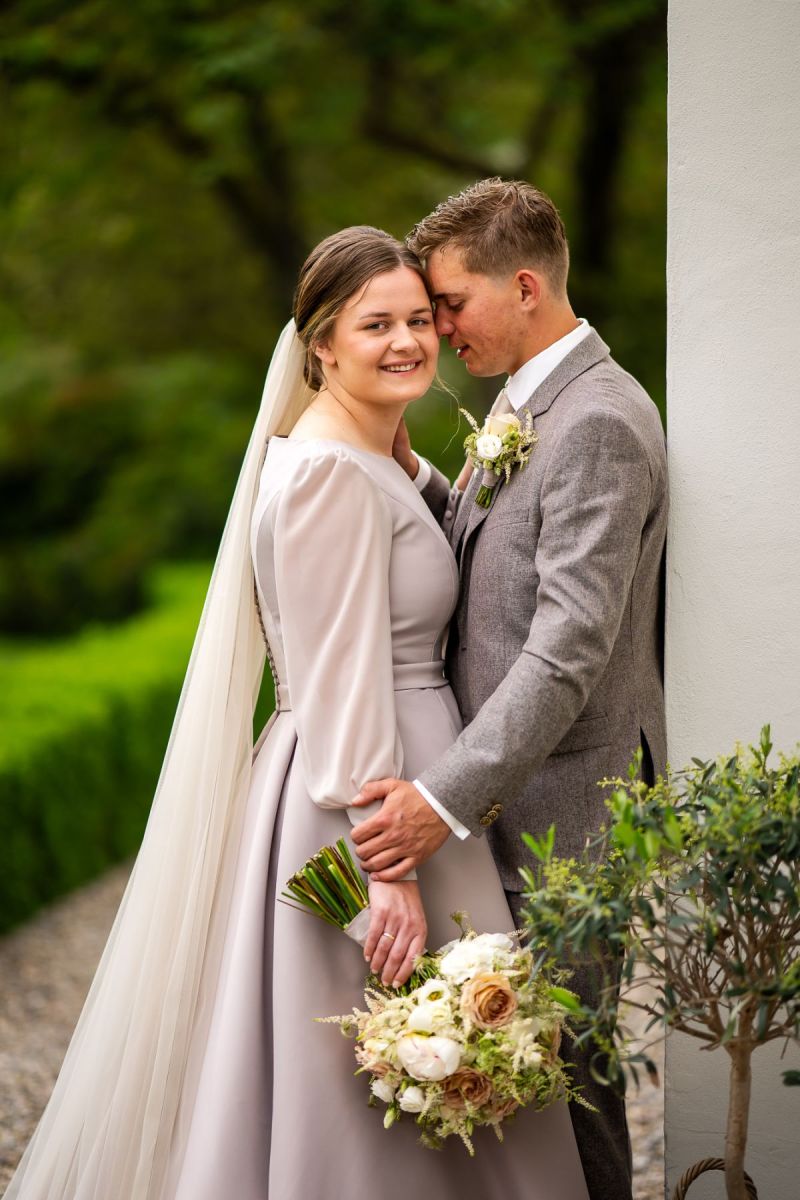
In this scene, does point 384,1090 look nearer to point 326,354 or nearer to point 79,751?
point 326,354

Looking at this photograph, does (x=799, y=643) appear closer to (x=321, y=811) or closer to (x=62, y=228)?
(x=321, y=811)

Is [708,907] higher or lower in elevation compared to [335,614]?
lower

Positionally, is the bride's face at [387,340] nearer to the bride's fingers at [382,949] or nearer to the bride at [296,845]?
the bride at [296,845]

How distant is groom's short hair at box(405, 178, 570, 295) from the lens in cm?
276

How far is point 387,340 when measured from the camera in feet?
8.93

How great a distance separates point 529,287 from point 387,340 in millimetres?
351

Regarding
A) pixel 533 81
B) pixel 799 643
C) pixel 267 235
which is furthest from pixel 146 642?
pixel 799 643

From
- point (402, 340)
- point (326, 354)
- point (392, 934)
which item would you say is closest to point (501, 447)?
point (402, 340)

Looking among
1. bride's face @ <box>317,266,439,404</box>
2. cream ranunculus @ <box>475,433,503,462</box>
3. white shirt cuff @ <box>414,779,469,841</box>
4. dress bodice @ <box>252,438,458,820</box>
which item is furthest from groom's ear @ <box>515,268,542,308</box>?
white shirt cuff @ <box>414,779,469,841</box>

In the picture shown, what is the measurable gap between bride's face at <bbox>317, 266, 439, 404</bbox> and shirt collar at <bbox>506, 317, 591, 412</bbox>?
208mm

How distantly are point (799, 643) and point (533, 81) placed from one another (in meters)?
7.78

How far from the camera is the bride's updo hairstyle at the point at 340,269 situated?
273 cm

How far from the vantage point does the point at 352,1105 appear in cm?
257

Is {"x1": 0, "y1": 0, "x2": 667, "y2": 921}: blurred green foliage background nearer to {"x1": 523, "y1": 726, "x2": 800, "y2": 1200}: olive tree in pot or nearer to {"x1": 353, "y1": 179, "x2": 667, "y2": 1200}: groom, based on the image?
{"x1": 353, "y1": 179, "x2": 667, "y2": 1200}: groom
